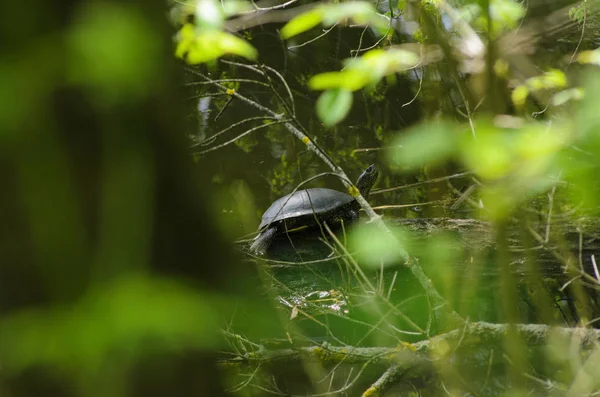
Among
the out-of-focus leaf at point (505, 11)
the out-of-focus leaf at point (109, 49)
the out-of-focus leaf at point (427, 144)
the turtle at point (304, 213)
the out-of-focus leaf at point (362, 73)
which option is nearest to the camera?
the out-of-focus leaf at point (109, 49)

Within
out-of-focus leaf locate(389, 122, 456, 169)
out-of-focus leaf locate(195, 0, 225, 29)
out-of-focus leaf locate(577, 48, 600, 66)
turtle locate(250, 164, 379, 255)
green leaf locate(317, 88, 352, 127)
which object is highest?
out-of-focus leaf locate(195, 0, 225, 29)

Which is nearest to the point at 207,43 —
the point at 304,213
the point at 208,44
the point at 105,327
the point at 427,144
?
the point at 208,44

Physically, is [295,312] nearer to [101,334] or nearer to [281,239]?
[281,239]

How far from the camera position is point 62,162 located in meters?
0.42

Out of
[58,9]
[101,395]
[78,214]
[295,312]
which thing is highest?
[58,9]

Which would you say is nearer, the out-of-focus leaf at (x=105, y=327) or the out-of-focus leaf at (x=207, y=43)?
the out-of-focus leaf at (x=105, y=327)

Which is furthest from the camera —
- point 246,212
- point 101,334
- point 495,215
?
point 246,212

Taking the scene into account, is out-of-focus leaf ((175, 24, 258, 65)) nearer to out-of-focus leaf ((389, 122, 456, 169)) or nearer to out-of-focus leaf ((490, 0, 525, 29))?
out-of-focus leaf ((389, 122, 456, 169))

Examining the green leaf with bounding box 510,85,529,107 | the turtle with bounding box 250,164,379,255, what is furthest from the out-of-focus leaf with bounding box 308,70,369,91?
the turtle with bounding box 250,164,379,255

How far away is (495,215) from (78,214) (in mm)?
475

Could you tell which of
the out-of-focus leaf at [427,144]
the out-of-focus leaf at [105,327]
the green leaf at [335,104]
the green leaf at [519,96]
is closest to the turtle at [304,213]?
the green leaf at [519,96]

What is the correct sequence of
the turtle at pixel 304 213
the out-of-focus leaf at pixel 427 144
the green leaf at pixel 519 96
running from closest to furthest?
1. the out-of-focus leaf at pixel 427 144
2. the green leaf at pixel 519 96
3. the turtle at pixel 304 213

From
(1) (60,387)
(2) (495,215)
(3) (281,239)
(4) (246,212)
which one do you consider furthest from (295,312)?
(1) (60,387)

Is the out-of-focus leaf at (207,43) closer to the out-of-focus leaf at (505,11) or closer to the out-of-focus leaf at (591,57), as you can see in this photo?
the out-of-focus leaf at (505,11)
